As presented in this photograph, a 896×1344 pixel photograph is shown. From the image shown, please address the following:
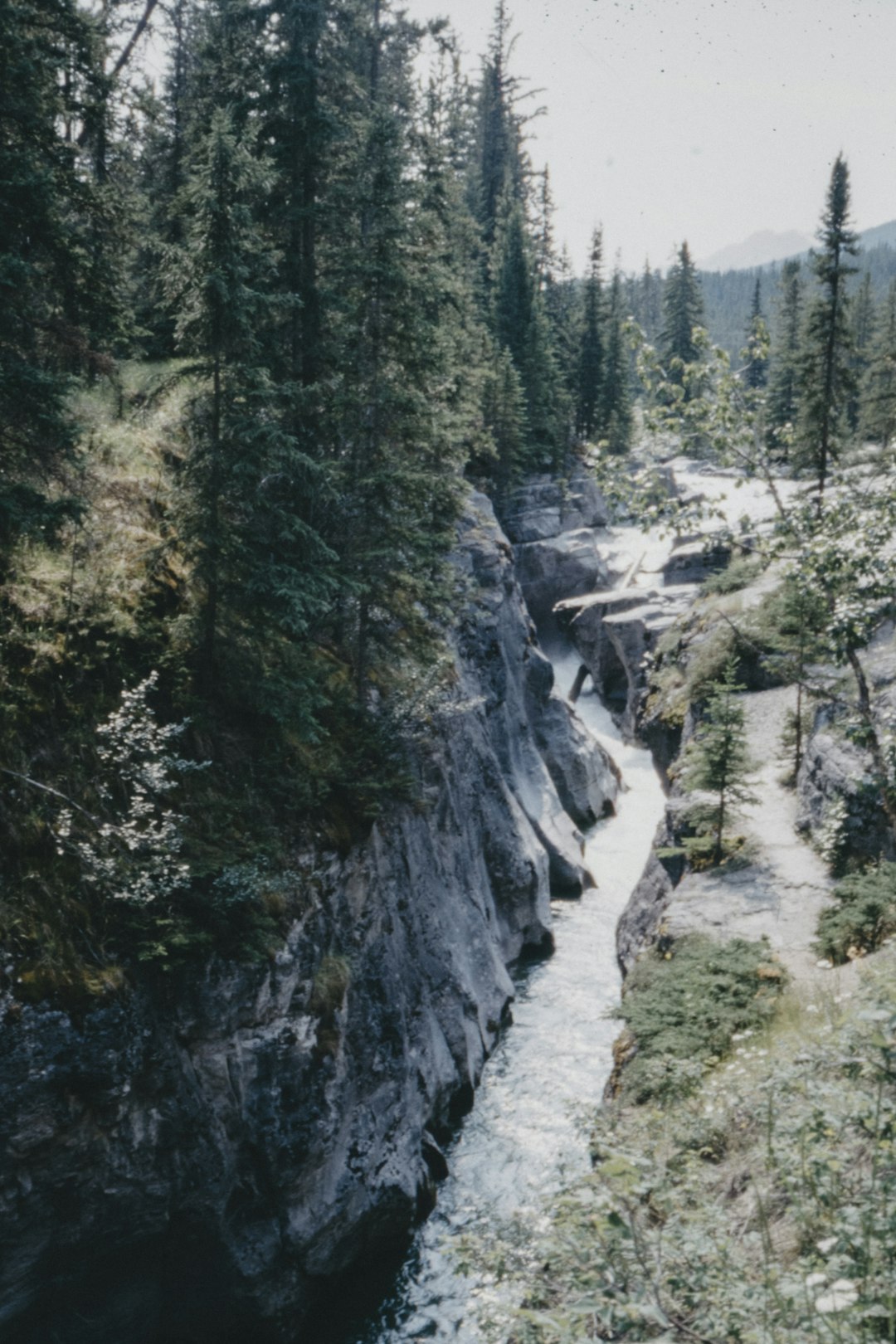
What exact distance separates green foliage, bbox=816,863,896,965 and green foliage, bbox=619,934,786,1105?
0.90 metres

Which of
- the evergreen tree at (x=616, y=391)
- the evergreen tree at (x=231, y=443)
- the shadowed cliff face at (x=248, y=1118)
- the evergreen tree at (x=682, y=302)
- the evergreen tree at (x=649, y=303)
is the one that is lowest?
the shadowed cliff face at (x=248, y=1118)

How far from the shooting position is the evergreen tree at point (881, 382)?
4206cm

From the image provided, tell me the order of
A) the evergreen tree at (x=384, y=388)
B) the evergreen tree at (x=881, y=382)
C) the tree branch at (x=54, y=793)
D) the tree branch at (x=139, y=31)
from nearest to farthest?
the tree branch at (x=54, y=793)
the evergreen tree at (x=384, y=388)
the tree branch at (x=139, y=31)
the evergreen tree at (x=881, y=382)

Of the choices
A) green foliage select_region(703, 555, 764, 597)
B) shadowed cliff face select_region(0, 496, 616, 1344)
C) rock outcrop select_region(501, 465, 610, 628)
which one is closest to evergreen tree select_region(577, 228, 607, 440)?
rock outcrop select_region(501, 465, 610, 628)

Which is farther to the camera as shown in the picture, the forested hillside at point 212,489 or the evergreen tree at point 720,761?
the evergreen tree at point 720,761

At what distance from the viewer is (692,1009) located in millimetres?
11734

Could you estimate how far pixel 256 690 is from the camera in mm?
12781

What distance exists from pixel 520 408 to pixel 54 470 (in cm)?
4058

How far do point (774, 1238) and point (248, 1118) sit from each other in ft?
22.3

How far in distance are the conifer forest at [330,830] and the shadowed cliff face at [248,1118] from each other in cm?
6

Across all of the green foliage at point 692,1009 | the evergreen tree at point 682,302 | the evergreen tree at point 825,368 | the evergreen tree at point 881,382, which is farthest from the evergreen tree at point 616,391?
the green foliage at point 692,1009

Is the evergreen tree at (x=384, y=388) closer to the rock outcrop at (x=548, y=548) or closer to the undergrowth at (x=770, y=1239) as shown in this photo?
the undergrowth at (x=770, y=1239)

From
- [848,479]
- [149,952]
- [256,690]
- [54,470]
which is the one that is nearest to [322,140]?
[54,470]

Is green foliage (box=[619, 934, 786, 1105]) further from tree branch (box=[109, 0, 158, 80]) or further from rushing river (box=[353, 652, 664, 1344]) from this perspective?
tree branch (box=[109, 0, 158, 80])
